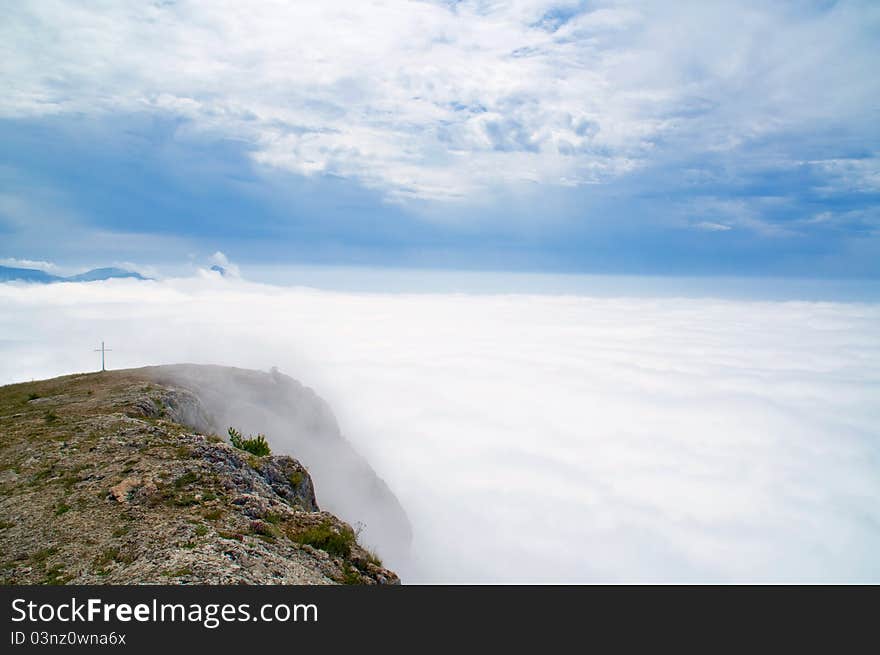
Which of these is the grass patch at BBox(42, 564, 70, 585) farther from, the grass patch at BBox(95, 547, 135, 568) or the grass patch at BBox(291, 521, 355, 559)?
the grass patch at BBox(291, 521, 355, 559)

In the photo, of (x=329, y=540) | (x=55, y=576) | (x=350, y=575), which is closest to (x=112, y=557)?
(x=55, y=576)

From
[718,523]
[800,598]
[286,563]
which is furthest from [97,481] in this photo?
[718,523]

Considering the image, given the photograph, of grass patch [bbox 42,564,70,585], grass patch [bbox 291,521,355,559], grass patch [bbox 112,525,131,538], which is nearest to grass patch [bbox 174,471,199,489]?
grass patch [bbox 112,525,131,538]

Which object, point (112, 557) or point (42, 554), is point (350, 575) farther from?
point (42, 554)

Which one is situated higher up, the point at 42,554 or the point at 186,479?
the point at 186,479

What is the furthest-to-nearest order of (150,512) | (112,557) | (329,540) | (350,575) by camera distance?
(329,540), (150,512), (350,575), (112,557)

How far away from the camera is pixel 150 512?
1579cm

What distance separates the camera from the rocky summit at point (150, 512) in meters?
12.9

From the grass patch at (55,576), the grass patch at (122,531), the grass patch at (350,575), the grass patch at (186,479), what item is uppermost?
the grass patch at (186,479)

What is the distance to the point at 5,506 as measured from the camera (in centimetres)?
1634

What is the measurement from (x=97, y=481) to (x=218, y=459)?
4379mm

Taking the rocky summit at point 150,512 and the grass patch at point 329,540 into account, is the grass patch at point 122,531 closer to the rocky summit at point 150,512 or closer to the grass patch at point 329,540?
the rocky summit at point 150,512

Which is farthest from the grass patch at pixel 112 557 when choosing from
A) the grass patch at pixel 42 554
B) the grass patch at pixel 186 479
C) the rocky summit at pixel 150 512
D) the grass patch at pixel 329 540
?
the grass patch at pixel 329 540

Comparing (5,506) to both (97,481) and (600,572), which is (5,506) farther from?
(600,572)
